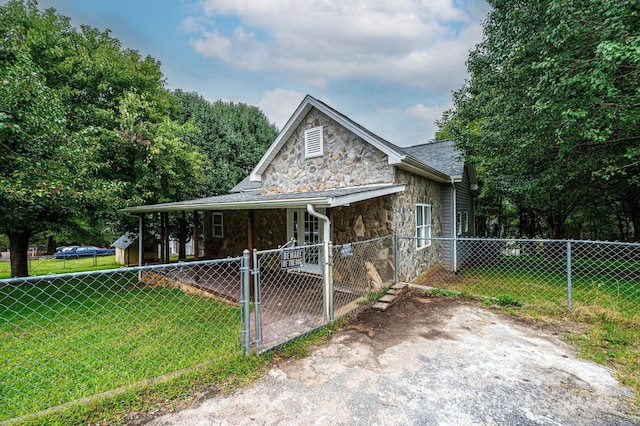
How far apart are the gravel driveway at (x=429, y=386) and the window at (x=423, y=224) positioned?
3810mm

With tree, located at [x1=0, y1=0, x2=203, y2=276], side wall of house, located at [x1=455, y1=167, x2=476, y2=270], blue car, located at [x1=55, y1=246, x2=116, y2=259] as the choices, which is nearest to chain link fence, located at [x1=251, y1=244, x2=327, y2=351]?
tree, located at [x1=0, y1=0, x2=203, y2=276]

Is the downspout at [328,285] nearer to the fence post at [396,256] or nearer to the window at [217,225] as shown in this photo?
the fence post at [396,256]

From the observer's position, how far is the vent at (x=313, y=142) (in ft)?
26.4

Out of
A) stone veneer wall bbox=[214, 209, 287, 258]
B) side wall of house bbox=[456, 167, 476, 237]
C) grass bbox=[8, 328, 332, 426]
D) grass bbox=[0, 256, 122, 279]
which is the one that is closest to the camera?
grass bbox=[8, 328, 332, 426]

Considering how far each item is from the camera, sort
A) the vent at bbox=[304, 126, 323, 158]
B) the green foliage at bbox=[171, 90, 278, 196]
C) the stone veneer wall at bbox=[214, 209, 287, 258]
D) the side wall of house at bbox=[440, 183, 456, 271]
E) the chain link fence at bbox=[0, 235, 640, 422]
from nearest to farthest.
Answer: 1. the chain link fence at bbox=[0, 235, 640, 422]
2. the vent at bbox=[304, 126, 323, 158]
3. the stone veneer wall at bbox=[214, 209, 287, 258]
4. the side wall of house at bbox=[440, 183, 456, 271]
5. the green foliage at bbox=[171, 90, 278, 196]

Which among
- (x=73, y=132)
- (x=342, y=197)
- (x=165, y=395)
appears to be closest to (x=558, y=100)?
(x=342, y=197)

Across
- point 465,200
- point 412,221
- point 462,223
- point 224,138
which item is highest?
point 224,138

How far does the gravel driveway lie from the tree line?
615 centimetres

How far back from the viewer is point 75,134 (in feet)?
23.1

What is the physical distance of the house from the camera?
6.33 m

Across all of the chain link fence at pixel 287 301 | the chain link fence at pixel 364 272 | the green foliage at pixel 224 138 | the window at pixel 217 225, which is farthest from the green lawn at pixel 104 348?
the green foliage at pixel 224 138

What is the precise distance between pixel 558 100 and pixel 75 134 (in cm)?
1157

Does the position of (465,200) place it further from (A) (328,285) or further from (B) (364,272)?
(A) (328,285)

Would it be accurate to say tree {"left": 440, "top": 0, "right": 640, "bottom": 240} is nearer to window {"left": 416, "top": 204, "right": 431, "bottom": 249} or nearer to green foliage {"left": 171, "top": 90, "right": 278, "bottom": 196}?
window {"left": 416, "top": 204, "right": 431, "bottom": 249}
